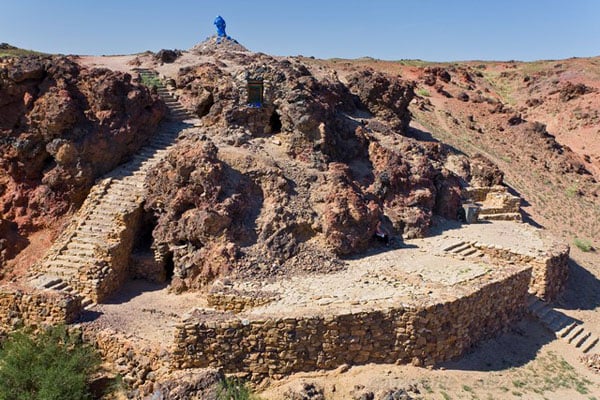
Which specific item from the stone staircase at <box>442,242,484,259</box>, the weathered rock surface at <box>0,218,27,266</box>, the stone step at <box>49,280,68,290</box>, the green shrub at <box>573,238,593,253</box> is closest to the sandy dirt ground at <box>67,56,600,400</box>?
the stone step at <box>49,280,68,290</box>

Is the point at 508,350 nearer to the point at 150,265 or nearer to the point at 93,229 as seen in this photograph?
the point at 150,265

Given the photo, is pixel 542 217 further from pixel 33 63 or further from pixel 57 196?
pixel 33 63

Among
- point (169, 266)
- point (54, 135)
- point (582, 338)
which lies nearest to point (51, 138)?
point (54, 135)

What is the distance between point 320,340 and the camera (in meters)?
9.70

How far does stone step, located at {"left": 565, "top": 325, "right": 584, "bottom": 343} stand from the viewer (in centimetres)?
1273

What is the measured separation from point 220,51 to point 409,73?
2109 cm

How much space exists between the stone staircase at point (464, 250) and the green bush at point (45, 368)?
9.93m

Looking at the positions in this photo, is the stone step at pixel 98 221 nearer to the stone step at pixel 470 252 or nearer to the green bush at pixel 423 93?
the stone step at pixel 470 252

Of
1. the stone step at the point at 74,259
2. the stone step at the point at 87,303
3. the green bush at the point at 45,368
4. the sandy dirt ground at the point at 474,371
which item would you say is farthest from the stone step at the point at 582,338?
the stone step at the point at 74,259

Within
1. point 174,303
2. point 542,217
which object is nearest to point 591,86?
point 542,217

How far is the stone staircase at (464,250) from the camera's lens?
Result: 14.5m

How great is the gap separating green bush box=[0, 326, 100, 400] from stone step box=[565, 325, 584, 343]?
11.6 metres

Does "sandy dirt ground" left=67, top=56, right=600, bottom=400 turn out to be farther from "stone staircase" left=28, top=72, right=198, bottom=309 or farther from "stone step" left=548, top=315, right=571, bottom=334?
"stone staircase" left=28, top=72, right=198, bottom=309

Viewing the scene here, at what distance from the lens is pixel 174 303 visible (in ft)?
40.2
